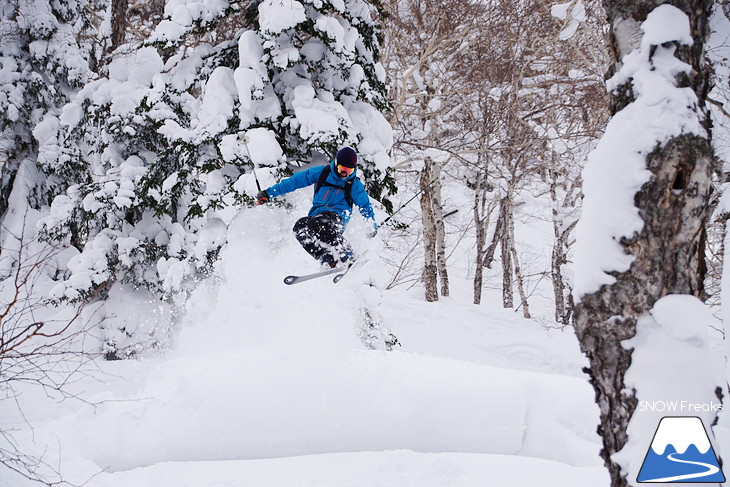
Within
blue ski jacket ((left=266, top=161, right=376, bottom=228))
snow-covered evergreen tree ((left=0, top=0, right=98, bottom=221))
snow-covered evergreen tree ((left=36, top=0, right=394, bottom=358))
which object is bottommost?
blue ski jacket ((left=266, top=161, right=376, bottom=228))

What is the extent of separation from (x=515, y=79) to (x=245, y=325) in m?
10.5

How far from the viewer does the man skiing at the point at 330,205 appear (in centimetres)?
652

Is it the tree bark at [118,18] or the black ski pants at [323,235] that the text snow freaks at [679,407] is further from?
the tree bark at [118,18]

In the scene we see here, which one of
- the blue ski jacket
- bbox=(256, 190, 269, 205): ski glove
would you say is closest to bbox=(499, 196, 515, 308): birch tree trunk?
the blue ski jacket

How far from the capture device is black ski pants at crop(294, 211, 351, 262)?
664 centimetres

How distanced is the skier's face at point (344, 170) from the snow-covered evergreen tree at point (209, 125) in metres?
0.74

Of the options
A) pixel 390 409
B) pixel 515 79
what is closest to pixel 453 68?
pixel 515 79

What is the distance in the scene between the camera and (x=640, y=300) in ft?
8.07

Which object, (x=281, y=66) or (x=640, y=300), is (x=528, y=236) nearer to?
(x=281, y=66)

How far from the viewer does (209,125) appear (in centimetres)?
718

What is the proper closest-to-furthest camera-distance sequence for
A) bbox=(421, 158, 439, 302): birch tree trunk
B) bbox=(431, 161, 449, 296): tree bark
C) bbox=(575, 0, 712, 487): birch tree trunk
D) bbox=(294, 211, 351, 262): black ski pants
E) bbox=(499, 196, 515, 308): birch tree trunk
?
bbox=(575, 0, 712, 487): birch tree trunk < bbox=(294, 211, 351, 262): black ski pants < bbox=(421, 158, 439, 302): birch tree trunk < bbox=(431, 161, 449, 296): tree bark < bbox=(499, 196, 515, 308): birch tree trunk

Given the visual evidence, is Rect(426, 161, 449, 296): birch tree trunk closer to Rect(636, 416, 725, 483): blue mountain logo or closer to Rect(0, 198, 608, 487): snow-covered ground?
Rect(0, 198, 608, 487): snow-covered ground

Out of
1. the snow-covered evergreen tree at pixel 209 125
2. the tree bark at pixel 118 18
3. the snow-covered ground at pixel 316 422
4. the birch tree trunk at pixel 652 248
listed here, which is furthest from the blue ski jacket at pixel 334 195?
the tree bark at pixel 118 18

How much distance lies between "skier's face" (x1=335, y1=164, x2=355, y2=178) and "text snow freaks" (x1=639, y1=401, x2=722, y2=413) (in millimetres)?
4804
